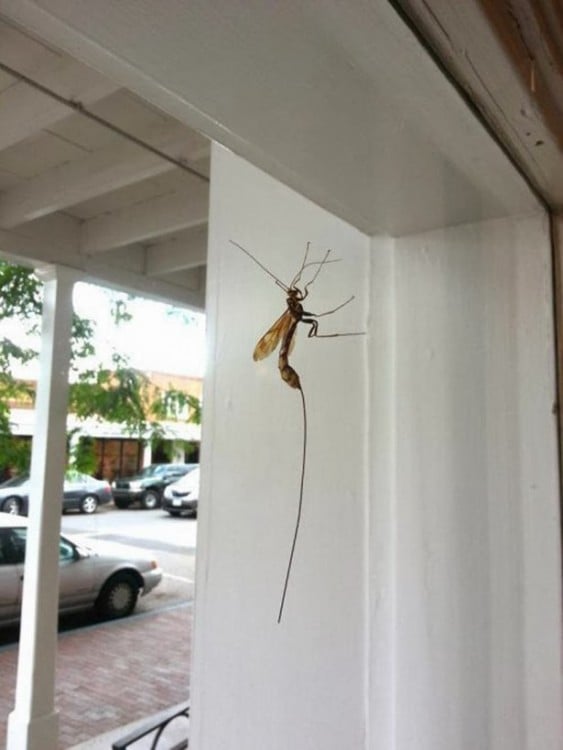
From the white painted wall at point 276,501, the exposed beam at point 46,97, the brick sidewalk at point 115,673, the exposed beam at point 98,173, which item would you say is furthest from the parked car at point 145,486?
the white painted wall at point 276,501

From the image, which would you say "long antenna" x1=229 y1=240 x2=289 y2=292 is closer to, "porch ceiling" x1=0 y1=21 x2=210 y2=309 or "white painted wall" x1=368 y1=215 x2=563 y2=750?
"white painted wall" x1=368 y1=215 x2=563 y2=750

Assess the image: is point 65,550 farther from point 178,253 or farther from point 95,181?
point 95,181

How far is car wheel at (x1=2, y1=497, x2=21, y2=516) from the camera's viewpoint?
7.11 ft

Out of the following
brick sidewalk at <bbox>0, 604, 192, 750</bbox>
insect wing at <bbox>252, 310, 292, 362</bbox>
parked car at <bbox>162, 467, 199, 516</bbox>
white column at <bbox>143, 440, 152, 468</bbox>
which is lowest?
brick sidewalk at <bbox>0, 604, 192, 750</bbox>

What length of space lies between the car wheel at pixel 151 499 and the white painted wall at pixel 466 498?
6.23 feet

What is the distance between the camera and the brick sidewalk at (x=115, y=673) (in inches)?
88.9

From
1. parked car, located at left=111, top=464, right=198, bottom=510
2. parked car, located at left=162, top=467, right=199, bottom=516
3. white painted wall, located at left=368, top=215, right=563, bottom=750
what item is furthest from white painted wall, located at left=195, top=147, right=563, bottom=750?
parked car, located at left=111, top=464, right=198, bottom=510

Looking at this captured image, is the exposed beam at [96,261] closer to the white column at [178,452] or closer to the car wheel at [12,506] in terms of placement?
the white column at [178,452]

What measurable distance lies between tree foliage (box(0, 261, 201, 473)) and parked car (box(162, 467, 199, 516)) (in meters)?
0.23

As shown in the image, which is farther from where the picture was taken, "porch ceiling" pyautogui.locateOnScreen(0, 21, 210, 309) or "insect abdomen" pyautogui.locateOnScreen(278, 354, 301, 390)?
"porch ceiling" pyautogui.locateOnScreen(0, 21, 210, 309)

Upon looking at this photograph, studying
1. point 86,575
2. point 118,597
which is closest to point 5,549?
point 86,575

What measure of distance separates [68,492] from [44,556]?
0.78 ft

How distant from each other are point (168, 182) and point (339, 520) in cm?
145

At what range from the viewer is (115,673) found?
8.69 ft
